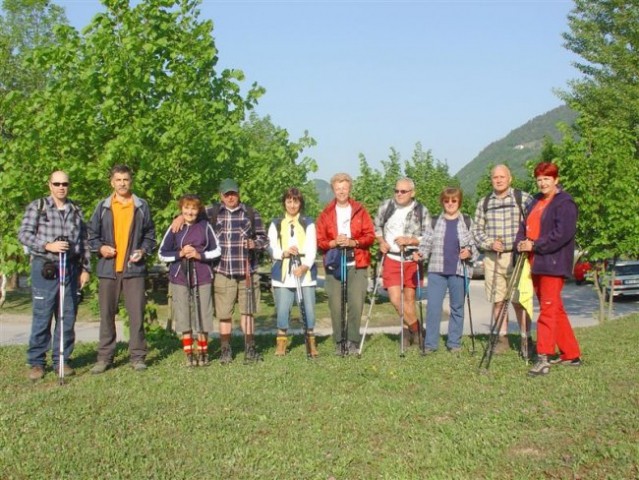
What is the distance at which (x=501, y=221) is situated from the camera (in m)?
8.51

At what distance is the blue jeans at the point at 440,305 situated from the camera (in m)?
8.70

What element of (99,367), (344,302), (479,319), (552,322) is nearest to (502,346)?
(552,322)

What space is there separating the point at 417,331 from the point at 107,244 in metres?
4.01

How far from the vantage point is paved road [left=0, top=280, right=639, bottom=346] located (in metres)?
16.2

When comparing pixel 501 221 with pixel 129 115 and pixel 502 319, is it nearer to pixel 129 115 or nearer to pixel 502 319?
pixel 502 319

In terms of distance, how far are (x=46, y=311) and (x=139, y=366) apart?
1160 millimetres

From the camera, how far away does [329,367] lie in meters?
7.84

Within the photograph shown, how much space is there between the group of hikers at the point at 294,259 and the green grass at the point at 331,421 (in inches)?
20.0

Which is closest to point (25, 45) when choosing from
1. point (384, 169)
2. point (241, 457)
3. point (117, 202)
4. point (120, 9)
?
point (384, 169)

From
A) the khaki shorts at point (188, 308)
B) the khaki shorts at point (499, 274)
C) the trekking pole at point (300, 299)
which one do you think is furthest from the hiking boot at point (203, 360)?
the khaki shorts at point (499, 274)

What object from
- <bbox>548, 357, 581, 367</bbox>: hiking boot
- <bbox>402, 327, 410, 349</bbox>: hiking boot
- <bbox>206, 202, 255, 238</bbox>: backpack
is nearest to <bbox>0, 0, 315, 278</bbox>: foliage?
<bbox>206, 202, 255, 238</bbox>: backpack

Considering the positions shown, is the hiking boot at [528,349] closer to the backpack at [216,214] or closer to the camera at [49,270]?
the backpack at [216,214]

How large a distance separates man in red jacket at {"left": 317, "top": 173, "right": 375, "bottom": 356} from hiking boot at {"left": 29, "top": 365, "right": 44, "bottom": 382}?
3.40 m

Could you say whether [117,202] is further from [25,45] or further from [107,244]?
[25,45]
